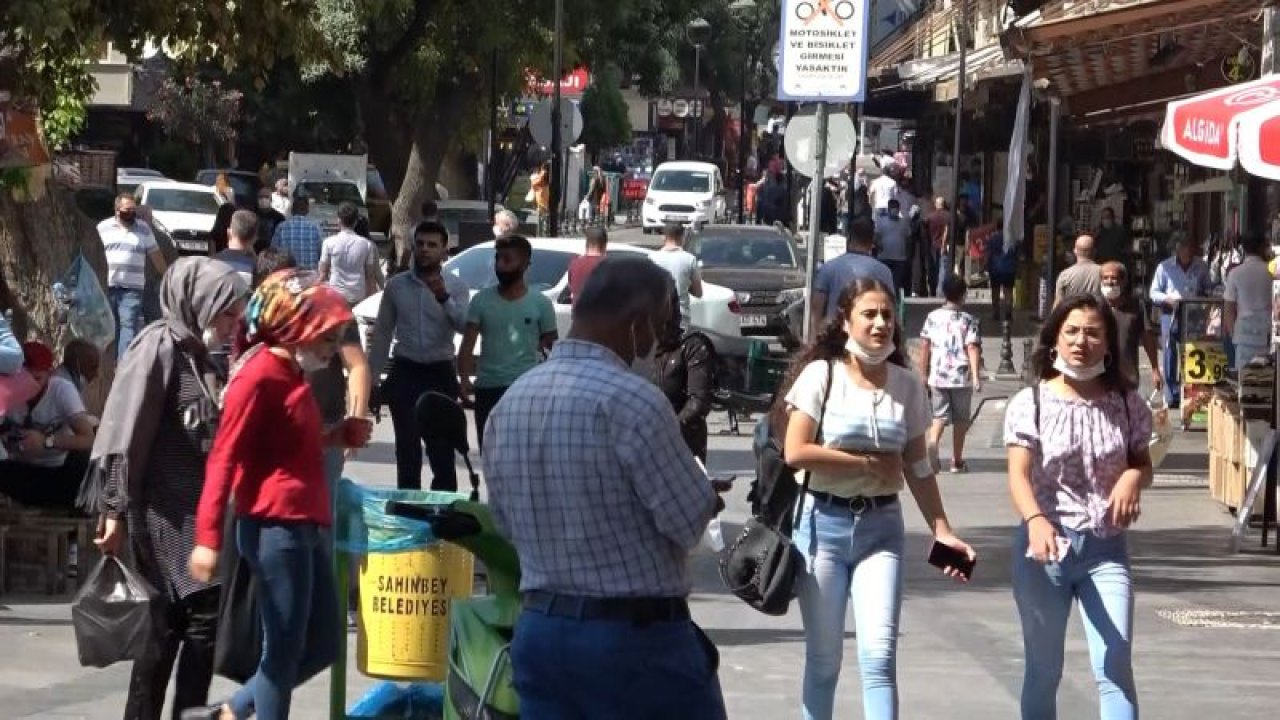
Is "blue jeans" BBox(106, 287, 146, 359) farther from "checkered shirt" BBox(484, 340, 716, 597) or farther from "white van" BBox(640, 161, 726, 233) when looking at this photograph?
"white van" BBox(640, 161, 726, 233)

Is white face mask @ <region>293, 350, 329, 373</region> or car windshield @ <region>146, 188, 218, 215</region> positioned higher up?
car windshield @ <region>146, 188, 218, 215</region>

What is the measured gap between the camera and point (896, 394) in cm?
782

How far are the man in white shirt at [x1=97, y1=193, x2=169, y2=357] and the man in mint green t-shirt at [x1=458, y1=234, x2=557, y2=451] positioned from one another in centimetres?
877

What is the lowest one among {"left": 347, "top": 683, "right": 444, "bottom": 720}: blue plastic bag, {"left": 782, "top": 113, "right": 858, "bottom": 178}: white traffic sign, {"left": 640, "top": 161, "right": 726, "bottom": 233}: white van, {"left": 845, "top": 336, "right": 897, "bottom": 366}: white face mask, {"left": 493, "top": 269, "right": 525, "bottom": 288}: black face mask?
{"left": 347, "top": 683, "right": 444, "bottom": 720}: blue plastic bag

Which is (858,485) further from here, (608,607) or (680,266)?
(680,266)

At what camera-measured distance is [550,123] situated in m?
35.9

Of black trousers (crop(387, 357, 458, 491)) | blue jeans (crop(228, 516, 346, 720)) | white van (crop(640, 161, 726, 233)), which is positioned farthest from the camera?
white van (crop(640, 161, 726, 233))

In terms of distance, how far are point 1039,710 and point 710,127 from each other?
86208 millimetres

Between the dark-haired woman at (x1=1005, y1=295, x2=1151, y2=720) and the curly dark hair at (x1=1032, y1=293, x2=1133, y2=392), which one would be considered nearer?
the dark-haired woman at (x1=1005, y1=295, x2=1151, y2=720)

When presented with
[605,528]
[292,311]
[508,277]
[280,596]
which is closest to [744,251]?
[508,277]

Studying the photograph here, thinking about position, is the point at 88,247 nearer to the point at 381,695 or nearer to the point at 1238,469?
the point at 1238,469

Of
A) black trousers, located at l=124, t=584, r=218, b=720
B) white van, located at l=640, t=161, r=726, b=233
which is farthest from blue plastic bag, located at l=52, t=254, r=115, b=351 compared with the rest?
white van, located at l=640, t=161, r=726, b=233

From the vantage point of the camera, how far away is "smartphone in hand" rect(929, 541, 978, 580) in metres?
7.64

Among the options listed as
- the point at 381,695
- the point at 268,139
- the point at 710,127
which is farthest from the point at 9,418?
the point at 710,127
